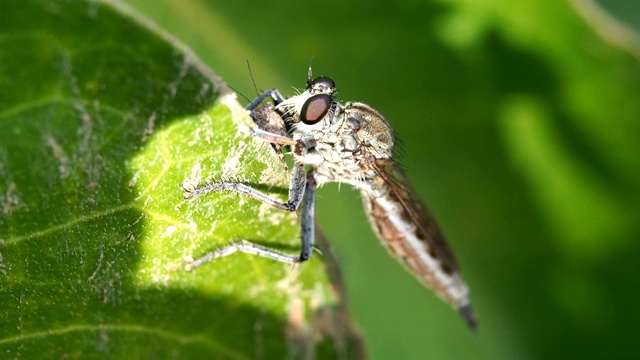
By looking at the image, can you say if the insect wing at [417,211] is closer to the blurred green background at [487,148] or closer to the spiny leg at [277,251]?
the blurred green background at [487,148]

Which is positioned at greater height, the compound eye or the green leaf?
the compound eye

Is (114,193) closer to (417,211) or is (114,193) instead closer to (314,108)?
(314,108)

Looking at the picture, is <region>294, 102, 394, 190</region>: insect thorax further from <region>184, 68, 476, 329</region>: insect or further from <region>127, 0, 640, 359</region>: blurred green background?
<region>127, 0, 640, 359</region>: blurred green background

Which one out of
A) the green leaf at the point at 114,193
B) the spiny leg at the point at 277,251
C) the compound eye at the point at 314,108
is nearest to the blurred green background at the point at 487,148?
the compound eye at the point at 314,108

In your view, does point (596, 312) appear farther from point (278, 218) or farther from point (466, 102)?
point (278, 218)

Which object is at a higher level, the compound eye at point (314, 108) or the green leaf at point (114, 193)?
the compound eye at point (314, 108)

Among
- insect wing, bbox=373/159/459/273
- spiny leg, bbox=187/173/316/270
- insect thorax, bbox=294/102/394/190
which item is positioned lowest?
spiny leg, bbox=187/173/316/270

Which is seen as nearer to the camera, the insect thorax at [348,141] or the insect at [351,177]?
the insect at [351,177]

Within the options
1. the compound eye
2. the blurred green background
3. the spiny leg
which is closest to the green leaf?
the spiny leg
